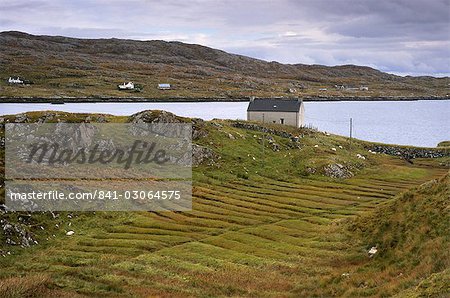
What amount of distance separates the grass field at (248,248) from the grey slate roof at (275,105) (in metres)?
61.8

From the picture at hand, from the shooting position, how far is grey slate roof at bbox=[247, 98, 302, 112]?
152875mm

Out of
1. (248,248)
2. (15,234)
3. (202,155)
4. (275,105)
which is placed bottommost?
(248,248)

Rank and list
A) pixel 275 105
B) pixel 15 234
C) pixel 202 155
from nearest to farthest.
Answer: pixel 15 234 → pixel 202 155 → pixel 275 105

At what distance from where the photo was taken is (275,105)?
156 meters

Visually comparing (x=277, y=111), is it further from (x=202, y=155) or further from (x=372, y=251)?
(x=372, y=251)

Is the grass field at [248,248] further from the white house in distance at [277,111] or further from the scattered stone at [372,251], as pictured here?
the white house in distance at [277,111]

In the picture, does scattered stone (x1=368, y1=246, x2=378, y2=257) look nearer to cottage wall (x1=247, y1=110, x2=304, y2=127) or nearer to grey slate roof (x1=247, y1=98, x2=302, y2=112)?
cottage wall (x1=247, y1=110, x2=304, y2=127)

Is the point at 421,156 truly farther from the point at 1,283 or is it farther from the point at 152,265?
the point at 1,283

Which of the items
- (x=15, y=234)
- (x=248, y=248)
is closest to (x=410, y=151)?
(x=248, y=248)

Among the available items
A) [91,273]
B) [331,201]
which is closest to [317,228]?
[331,201]

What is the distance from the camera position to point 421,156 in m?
150

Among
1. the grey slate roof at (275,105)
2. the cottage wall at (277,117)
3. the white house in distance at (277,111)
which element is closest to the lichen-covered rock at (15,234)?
the white house in distance at (277,111)

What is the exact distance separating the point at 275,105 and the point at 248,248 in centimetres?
10394

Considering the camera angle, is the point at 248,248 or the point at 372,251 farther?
the point at 248,248
